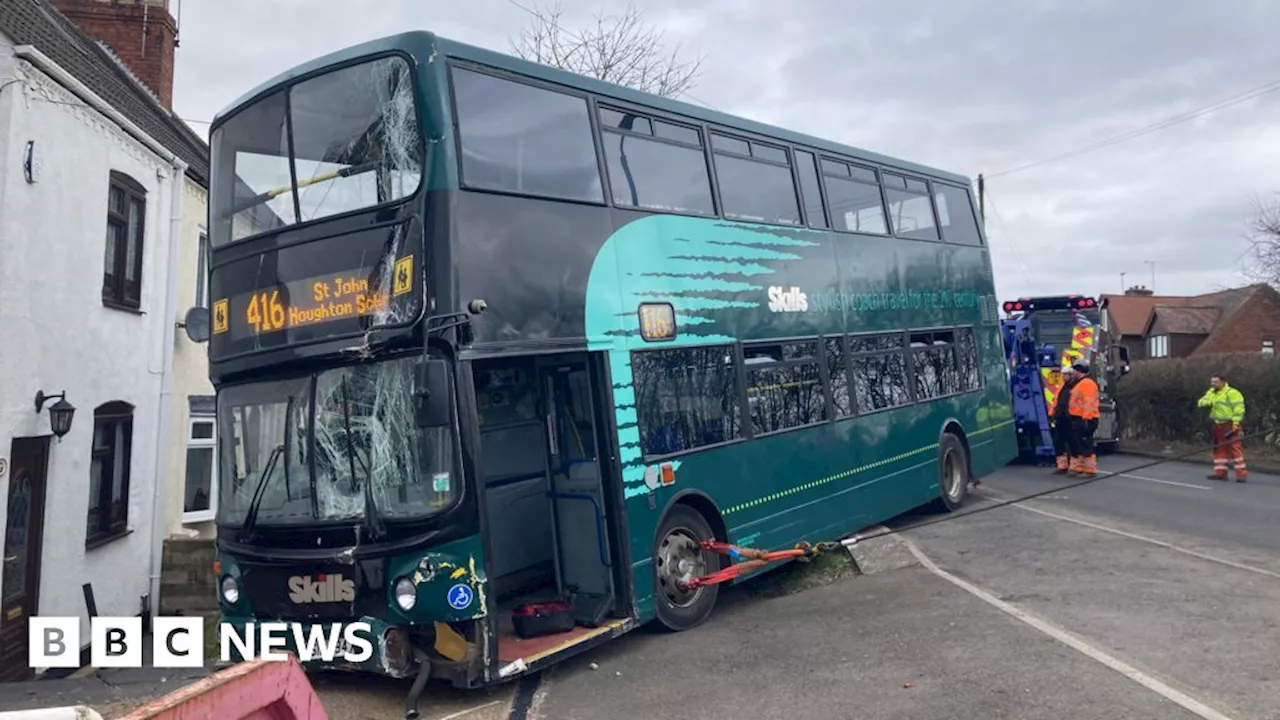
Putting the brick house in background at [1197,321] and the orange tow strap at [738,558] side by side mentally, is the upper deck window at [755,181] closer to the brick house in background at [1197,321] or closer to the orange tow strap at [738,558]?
the orange tow strap at [738,558]

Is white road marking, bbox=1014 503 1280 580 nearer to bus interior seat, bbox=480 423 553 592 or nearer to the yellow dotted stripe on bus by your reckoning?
the yellow dotted stripe on bus

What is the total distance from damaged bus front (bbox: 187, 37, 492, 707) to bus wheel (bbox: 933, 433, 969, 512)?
7.31 m

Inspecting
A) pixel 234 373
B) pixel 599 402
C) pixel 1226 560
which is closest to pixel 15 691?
pixel 234 373

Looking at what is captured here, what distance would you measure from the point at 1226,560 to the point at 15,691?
8.78m

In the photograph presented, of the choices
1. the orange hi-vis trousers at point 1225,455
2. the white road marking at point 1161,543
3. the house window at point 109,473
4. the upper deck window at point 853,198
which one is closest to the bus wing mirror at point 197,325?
the house window at point 109,473

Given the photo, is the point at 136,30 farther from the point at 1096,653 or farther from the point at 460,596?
the point at 1096,653

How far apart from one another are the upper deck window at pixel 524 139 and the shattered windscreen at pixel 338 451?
144cm

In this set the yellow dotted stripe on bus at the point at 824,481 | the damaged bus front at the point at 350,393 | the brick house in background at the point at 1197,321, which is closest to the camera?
the damaged bus front at the point at 350,393

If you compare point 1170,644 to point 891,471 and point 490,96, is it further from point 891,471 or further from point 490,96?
point 490,96

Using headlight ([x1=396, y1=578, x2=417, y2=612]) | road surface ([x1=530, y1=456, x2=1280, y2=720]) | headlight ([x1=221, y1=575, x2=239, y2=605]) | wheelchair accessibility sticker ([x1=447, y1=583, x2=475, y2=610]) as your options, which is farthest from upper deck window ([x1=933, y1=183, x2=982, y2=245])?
headlight ([x1=221, y1=575, x2=239, y2=605])

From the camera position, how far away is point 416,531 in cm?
561

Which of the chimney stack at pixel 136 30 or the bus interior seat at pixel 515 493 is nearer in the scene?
the bus interior seat at pixel 515 493

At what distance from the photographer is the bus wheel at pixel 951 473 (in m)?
11.2

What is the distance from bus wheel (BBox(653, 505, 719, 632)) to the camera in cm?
709
